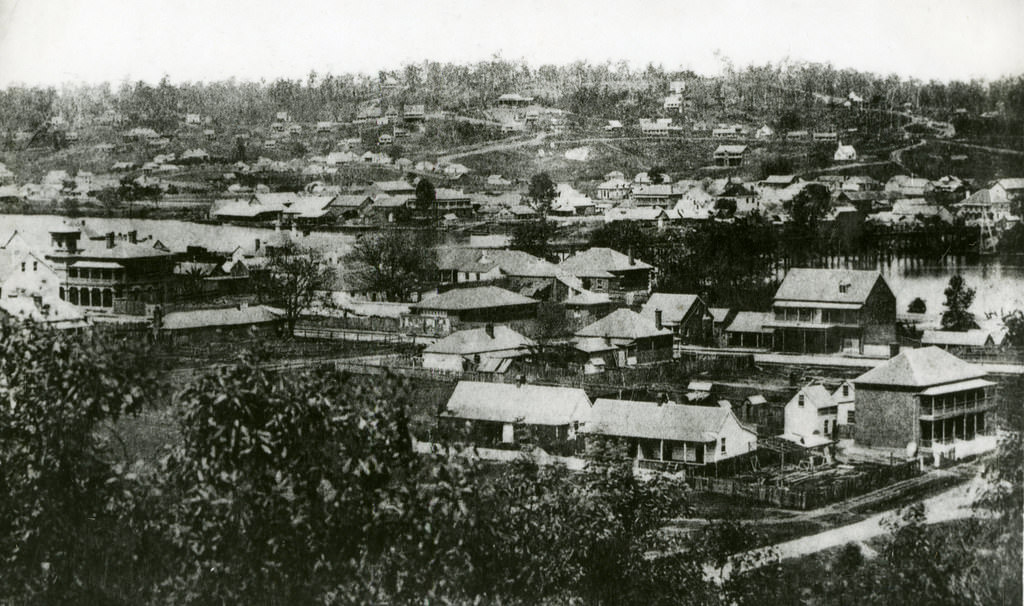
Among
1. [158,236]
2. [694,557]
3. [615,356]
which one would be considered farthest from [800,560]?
[158,236]

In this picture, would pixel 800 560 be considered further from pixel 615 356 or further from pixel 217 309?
pixel 217 309

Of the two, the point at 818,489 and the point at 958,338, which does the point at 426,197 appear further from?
the point at 958,338

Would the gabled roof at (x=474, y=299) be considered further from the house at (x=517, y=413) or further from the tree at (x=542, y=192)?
the tree at (x=542, y=192)

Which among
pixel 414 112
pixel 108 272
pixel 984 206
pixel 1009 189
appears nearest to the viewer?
pixel 1009 189

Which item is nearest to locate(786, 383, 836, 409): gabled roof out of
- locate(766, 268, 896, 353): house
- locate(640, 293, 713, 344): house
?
locate(766, 268, 896, 353): house

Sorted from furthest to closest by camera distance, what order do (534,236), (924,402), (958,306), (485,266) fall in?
1. (534,236)
2. (485,266)
3. (924,402)
4. (958,306)

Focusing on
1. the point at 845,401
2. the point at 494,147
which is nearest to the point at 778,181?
the point at 845,401

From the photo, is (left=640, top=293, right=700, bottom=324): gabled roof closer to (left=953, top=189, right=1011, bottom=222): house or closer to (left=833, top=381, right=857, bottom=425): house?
(left=833, top=381, right=857, bottom=425): house
